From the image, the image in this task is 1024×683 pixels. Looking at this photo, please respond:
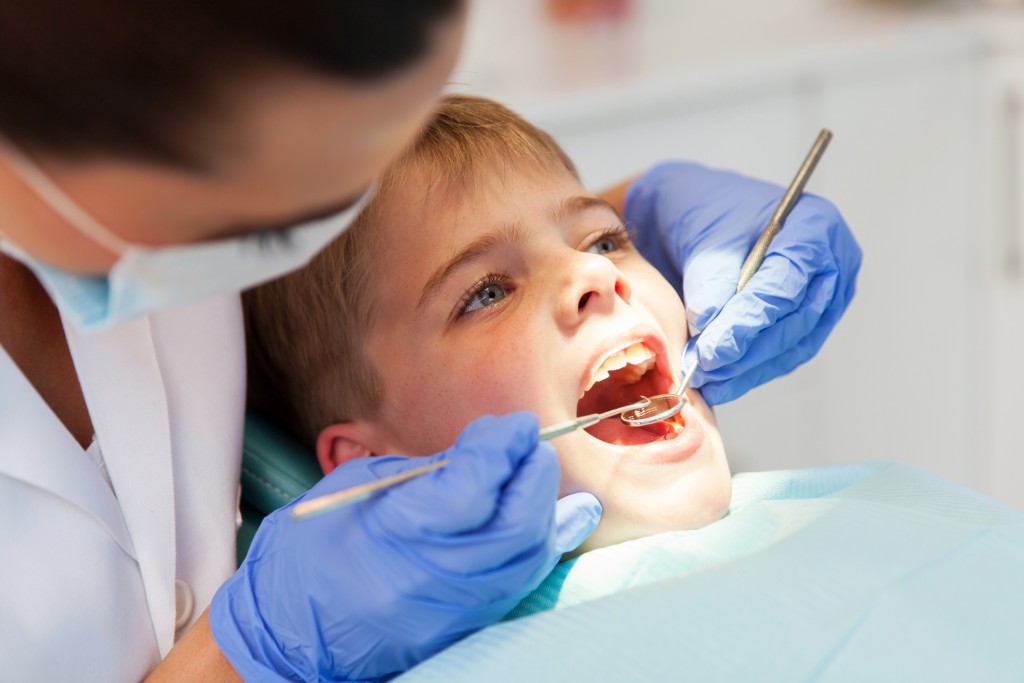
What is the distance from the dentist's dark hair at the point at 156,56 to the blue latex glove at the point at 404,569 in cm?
39

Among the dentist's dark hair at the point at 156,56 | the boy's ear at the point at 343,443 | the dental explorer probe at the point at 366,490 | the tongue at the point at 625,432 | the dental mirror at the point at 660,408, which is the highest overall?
the dentist's dark hair at the point at 156,56

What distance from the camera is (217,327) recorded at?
1.09 m

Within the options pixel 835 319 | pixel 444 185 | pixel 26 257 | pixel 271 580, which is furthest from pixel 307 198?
pixel 835 319

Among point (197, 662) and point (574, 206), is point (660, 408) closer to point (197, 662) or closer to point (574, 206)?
point (574, 206)

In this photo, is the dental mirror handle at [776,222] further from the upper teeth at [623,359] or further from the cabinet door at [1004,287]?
the cabinet door at [1004,287]

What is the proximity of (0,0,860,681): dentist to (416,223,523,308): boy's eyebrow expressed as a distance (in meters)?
0.21

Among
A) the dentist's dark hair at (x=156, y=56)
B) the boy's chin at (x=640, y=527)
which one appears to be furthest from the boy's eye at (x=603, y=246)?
the dentist's dark hair at (x=156, y=56)

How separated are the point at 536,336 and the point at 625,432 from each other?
0.18 metres

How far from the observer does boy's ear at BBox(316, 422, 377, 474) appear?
3.76ft

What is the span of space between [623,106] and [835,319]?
2.62ft

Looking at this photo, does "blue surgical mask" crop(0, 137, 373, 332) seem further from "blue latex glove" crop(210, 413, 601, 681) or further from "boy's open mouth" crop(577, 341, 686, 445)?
"boy's open mouth" crop(577, 341, 686, 445)

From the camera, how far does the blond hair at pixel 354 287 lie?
1090 millimetres

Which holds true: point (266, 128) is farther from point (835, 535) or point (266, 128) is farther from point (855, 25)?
point (855, 25)

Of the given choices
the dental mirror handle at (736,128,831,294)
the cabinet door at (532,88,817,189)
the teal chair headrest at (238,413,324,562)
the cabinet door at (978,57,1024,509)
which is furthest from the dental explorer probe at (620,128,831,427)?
the cabinet door at (978,57,1024,509)
